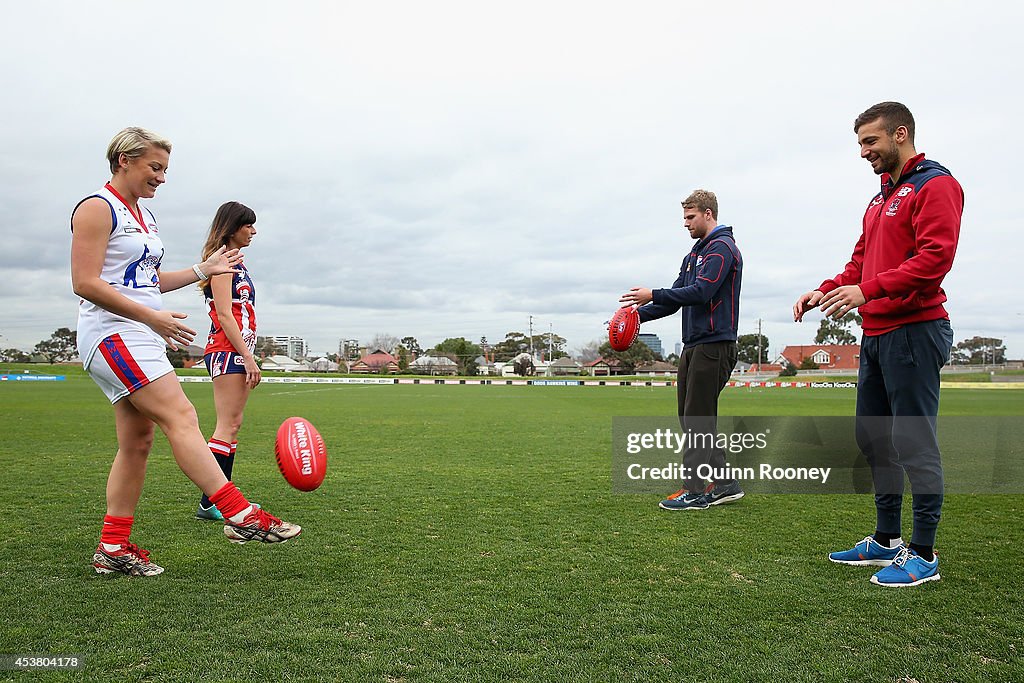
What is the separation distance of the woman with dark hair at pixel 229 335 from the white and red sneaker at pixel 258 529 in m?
1.36

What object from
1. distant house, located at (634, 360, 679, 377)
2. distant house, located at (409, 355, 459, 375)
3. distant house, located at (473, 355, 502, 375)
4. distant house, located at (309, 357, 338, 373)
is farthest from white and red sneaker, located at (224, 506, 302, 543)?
distant house, located at (309, 357, 338, 373)

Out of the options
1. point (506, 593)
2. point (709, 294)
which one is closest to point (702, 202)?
point (709, 294)

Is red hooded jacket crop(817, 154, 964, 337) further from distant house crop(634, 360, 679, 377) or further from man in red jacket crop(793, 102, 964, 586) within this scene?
distant house crop(634, 360, 679, 377)

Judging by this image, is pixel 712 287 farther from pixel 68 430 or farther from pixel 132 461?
pixel 68 430

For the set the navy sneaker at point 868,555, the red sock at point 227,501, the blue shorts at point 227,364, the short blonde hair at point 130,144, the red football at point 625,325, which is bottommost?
the navy sneaker at point 868,555

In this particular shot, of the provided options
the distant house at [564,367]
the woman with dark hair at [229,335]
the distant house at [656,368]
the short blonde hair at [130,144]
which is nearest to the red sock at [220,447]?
the woman with dark hair at [229,335]

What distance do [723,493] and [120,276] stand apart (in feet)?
14.3

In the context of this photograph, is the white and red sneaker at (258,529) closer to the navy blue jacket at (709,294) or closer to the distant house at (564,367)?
the navy blue jacket at (709,294)

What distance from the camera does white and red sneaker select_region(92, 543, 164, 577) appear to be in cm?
346

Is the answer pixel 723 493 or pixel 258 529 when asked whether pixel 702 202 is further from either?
pixel 258 529

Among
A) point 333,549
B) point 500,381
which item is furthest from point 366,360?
point 333,549

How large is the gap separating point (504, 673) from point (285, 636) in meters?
0.88

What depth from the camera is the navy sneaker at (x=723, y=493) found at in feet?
17.7

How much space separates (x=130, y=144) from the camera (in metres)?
3.53
